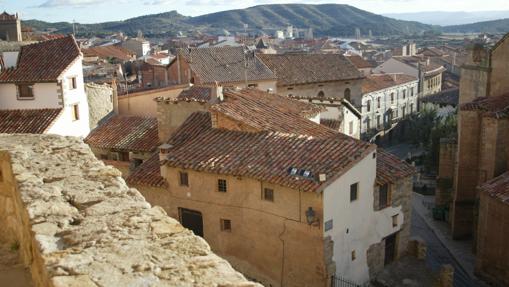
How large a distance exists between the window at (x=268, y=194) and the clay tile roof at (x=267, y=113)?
241 cm

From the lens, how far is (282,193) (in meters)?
17.1

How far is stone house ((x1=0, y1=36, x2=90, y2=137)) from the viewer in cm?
2819

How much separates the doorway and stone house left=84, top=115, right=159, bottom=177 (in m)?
4.90

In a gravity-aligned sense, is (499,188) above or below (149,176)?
below

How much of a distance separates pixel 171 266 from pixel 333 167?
11.7 m

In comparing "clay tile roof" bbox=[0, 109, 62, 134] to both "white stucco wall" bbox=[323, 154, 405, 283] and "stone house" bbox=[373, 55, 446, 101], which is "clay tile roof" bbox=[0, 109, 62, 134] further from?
"stone house" bbox=[373, 55, 446, 101]

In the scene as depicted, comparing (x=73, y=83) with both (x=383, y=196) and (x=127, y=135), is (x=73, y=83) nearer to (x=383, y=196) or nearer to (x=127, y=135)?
(x=127, y=135)

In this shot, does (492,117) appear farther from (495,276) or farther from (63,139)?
(63,139)

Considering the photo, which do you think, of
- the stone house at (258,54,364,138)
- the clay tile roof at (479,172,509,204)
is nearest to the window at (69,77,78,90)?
the stone house at (258,54,364,138)

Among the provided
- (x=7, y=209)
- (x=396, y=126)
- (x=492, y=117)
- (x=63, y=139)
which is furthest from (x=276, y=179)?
(x=396, y=126)

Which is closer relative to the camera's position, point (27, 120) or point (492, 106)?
point (492, 106)

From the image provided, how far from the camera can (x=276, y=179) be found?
1683 cm

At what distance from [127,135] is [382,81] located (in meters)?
39.2

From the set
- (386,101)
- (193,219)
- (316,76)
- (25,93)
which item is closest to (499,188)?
(193,219)
